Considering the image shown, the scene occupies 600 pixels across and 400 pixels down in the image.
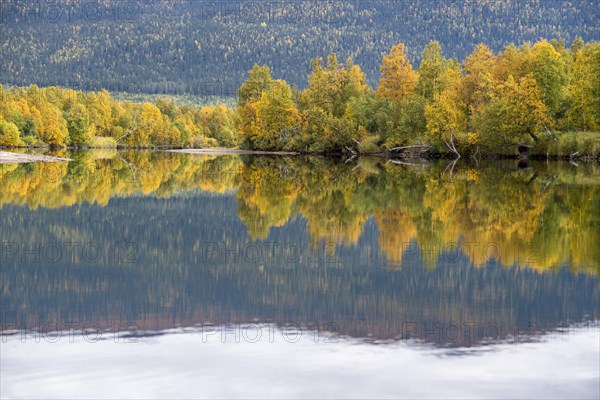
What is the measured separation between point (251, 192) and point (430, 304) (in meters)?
24.7

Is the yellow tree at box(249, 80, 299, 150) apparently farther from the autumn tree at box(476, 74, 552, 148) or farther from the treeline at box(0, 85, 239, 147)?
the treeline at box(0, 85, 239, 147)

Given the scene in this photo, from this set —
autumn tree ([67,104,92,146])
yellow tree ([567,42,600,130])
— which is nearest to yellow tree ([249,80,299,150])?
yellow tree ([567,42,600,130])

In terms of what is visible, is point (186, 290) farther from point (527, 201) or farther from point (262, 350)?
point (527, 201)

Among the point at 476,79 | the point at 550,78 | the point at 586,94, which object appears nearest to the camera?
the point at 586,94

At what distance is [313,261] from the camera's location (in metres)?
19.5

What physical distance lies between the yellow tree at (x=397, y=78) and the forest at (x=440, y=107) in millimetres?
93

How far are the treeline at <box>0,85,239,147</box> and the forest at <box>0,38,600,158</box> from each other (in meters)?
8.36

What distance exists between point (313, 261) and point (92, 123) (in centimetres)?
14444

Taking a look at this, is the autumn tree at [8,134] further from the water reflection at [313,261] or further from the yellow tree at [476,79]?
the water reflection at [313,261]

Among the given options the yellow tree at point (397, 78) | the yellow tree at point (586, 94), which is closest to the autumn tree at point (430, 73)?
the yellow tree at point (397, 78)

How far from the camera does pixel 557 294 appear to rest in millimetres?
15742

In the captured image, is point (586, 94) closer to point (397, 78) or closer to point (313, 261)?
point (397, 78)

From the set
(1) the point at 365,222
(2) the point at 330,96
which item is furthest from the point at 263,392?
(2) the point at 330,96

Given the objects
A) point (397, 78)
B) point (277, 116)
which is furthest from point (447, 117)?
point (277, 116)
